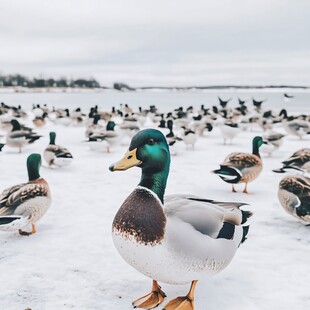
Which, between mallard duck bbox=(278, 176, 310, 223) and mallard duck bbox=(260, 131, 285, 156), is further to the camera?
mallard duck bbox=(260, 131, 285, 156)

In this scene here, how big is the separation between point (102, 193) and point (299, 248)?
422 cm

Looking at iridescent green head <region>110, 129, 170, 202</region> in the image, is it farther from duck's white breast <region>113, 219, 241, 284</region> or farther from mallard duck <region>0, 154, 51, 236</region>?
mallard duck <region>0, 154, 51, 236</region>

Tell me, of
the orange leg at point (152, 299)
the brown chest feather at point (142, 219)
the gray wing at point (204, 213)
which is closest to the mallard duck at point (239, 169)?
the gray wing at point (204, 213)

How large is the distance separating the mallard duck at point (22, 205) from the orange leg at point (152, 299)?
7.37ft

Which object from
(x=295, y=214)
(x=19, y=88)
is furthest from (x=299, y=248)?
(x=19, y=88)

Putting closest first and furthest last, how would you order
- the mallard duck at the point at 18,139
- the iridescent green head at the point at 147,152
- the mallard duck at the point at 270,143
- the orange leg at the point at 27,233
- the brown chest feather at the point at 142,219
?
the brown chest feather at the point at 142,219 < the iridescent green head at the point at 147,152 < the orange leg at the point at 27,233 < the mallard duck at the point at 270,143 < the mallard duck at the point at 18,139

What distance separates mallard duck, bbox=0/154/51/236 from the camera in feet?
16.9

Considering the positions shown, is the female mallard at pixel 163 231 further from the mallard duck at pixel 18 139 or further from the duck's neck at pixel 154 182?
the mallard duck at pixel 18 139

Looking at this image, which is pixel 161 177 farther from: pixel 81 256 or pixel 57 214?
pixel 57 214

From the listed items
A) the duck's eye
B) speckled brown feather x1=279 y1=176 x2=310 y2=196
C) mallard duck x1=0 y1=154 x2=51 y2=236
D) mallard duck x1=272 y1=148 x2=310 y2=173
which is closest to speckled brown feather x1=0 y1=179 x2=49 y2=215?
mallard duck x1=0 y1=154 x2=51 y2=236

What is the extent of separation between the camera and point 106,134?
44.2 ft

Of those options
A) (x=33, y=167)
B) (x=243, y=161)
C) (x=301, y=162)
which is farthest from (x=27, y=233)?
(x=301, y=162)

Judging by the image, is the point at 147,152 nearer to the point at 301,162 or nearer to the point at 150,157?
the point at 150,157

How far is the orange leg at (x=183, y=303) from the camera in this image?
12.0 ft
